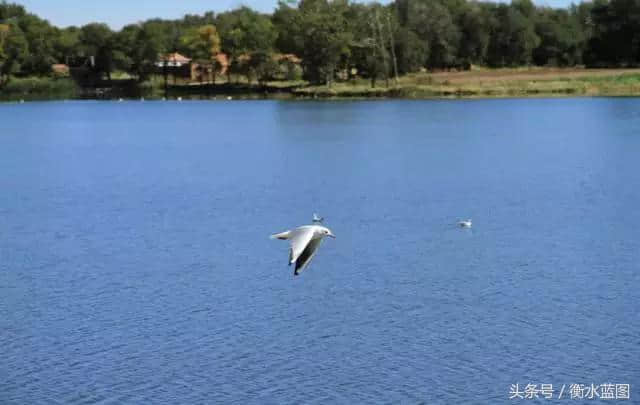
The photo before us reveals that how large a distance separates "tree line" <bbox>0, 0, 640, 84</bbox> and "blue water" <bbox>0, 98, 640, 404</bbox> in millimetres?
71786

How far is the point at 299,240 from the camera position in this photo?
58.0 ft

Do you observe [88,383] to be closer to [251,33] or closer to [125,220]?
[125,220]

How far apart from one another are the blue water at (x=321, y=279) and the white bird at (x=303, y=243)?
4689 millimetres

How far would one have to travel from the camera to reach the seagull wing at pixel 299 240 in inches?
668

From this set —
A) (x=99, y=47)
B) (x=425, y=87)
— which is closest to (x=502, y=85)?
(x=425, y=87)

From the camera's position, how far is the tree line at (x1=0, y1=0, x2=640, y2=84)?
13312cm

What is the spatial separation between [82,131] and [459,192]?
48.4m

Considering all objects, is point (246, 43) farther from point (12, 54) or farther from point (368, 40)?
point (12, 54)

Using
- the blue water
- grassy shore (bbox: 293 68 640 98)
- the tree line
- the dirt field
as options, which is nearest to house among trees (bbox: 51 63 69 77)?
the tree line

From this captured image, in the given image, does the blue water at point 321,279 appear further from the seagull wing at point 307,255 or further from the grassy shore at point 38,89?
the grassy shore at point 38,89

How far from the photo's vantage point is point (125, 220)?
4022cm

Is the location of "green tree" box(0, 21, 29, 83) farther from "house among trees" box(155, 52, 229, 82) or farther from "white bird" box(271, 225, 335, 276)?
"white bird" box(271, 225, 335, 276)

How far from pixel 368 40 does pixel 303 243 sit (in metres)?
116

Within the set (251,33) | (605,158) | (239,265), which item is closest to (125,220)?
(239,265)
